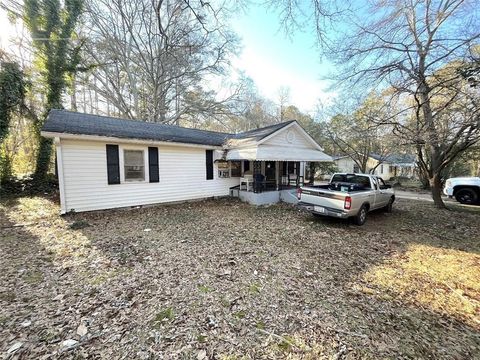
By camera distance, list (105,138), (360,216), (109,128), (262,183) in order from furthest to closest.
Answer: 1. (262,183)
2. (109,128)
3. (105,138)
4. (360,216)

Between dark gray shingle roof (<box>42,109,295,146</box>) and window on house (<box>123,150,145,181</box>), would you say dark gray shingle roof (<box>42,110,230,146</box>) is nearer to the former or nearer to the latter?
dark gray shingle roof (<box>42,109,295,146</box>)

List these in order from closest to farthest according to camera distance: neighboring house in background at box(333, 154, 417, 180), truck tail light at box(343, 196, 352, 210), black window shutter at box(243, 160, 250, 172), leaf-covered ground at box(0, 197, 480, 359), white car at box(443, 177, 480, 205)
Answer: leaf-covered ground at box(0, 197, 480, 359) < truck tail light at box(343, 196, 352, 210) < white car at box(443, 177, 480, 205) < black window shutter at box(243, 160, 250, 172) < neighboring house in background at box(333, 154, 417, 180)

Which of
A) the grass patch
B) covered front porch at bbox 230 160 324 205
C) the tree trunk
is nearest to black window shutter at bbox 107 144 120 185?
covered front porch at bbox 230 160 324 205

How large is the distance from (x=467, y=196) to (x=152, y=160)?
16469 millimetres

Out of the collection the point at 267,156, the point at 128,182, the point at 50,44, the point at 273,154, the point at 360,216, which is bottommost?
the point at 360,216

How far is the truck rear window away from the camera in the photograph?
26.8ft

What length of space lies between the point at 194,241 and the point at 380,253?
466 centimetres

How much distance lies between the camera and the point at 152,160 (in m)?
9.37

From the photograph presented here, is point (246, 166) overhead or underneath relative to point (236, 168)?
overhead

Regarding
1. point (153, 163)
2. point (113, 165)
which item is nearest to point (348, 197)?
point (153, 163)

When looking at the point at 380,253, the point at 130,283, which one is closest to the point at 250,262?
the point at 130,283

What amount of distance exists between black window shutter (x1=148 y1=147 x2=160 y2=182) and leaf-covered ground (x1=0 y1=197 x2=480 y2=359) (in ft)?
10.2

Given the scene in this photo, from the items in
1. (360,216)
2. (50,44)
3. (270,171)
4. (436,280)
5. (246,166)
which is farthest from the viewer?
(270,171)

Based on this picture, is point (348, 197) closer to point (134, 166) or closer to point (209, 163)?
point (209, 163)
